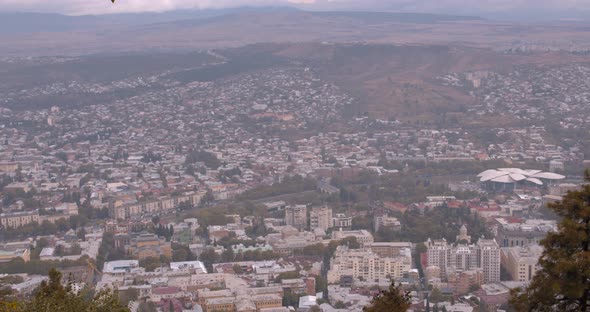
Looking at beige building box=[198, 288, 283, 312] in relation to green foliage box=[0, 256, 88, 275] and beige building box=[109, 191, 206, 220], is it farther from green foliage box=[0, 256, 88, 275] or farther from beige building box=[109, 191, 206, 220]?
beige building box=[109, 191, 206, 220]

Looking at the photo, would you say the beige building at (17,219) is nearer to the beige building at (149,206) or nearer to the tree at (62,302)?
the beige building at (149,206)

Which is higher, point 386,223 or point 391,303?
point 391,303

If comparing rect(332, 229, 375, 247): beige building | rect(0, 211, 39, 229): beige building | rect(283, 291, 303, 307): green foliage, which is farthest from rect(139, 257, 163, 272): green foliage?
rect(0, 211, 39, 229): beige building

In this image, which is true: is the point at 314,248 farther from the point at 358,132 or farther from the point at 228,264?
the point at 358,132

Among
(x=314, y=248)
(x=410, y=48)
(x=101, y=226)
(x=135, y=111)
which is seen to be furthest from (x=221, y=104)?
(x=314, y=248)

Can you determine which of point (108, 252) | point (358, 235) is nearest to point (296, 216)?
point (358, 235)

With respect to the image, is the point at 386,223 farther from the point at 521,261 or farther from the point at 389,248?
the point at 521,261
